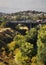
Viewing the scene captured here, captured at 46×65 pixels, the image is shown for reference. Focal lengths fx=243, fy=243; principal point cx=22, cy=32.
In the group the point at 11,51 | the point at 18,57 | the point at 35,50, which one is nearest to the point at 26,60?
the point at 18,57

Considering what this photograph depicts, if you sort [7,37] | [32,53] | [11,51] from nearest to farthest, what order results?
[32,53], [11,51], [7,37]

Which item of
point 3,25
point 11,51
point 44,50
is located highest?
point 44,50

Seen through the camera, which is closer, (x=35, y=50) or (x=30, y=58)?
(x=30, y=58)

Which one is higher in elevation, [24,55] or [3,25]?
[24,55]

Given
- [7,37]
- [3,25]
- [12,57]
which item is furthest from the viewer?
[3,25]

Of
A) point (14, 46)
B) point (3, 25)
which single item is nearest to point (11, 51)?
point (14, 46)

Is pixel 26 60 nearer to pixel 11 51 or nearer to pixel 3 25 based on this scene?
pixel 11 51

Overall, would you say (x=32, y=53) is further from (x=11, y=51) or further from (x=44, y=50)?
(x=11, y=51)

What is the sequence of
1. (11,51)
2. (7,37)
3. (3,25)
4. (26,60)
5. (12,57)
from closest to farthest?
(26,60) < (12,57) < (11,51) < (7,37) < (3,25)

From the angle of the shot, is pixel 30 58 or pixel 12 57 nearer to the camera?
pixel 30 58
